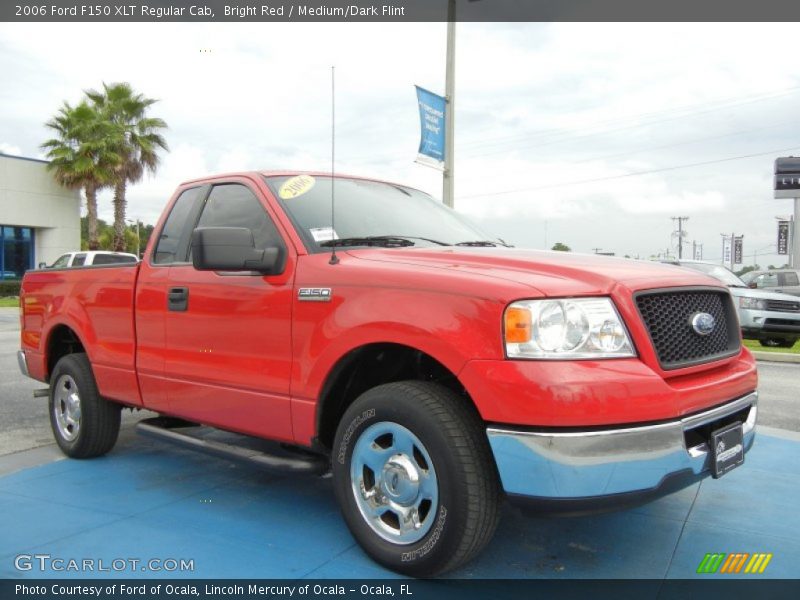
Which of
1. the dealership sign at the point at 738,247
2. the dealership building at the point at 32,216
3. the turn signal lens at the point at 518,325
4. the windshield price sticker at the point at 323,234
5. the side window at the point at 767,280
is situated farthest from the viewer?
the dealership sign at the point at 738,247

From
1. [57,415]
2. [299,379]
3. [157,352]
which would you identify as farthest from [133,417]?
[299,379]

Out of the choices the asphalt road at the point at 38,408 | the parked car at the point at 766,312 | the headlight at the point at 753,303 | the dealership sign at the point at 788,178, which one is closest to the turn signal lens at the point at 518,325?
the asphalt road at the point at 38,408

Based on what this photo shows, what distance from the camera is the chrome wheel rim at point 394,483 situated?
9.78 feet

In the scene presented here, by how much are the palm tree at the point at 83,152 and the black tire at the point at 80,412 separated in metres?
28.6

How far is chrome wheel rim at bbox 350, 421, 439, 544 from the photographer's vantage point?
2.98 m

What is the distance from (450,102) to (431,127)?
119 cm

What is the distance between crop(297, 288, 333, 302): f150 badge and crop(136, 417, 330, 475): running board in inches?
31.9

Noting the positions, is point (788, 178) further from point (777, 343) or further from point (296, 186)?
point (296, 186)

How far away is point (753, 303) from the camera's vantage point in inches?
533

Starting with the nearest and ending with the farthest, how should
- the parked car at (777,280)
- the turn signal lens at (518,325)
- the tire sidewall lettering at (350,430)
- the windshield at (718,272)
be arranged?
the turn signal lens at (518,325) → the tire sidewall lettering at (350,430) → the windshield at (718,272) → the parked car at (777,280)

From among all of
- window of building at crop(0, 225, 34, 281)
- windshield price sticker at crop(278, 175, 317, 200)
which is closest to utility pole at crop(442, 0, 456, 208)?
windshield price sticker at crop(278, 175, 317, 200)

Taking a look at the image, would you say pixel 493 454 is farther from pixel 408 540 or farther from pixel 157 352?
pixel 157 352

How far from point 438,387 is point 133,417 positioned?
14.9 feet

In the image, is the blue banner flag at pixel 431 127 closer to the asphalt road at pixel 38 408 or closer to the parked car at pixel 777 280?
the asphalt road at pixel 38 408
